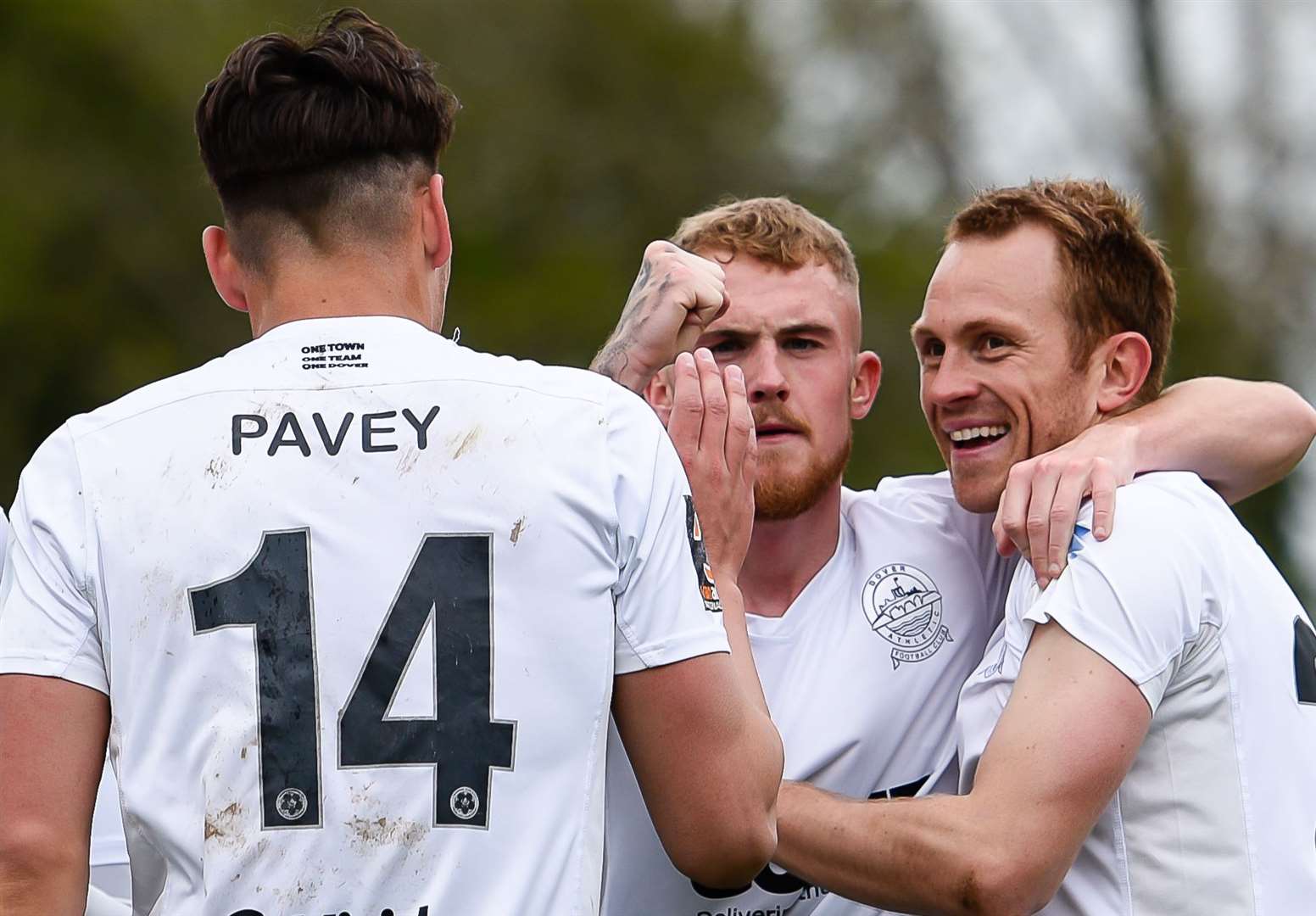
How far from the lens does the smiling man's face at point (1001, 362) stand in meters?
3.98

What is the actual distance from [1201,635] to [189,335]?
17.6m

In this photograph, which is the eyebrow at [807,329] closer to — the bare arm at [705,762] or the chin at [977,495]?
the chin at [977,495]

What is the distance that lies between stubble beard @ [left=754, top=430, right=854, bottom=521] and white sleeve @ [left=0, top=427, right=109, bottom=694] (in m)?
1.99

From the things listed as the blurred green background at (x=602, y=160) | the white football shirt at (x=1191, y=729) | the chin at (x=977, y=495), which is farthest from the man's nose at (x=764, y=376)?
the blurred green background at (x=602, y=160)

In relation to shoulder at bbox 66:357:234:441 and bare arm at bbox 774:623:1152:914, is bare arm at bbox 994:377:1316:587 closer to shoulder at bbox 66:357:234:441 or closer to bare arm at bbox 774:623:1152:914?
bare arm at bbox 774:623:1152:914

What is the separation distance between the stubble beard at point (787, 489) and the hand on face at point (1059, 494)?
0.68m

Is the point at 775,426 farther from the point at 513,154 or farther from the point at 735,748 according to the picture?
the point at 513,154

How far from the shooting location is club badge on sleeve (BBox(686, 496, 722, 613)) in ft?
9.34

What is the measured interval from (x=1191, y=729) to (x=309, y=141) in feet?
6.64

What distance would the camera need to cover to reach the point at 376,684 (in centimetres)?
264

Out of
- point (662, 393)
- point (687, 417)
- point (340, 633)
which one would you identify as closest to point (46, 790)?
point (340, 633)

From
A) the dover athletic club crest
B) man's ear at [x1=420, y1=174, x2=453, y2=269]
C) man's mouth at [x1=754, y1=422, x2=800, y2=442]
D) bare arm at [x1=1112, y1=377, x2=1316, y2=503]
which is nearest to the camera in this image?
man's ear at [x1=420, y1=174, x2=453, y2=269]

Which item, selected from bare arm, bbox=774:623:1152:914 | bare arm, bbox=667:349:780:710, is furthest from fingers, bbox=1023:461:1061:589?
bare arm, bbox=667:349:780:710

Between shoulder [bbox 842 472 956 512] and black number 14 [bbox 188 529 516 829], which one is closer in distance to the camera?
black number 14 [bbox 188 529 516 829]
